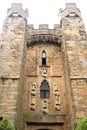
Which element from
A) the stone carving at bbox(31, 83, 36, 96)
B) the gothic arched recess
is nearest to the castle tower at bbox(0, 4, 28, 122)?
the gothic arched recess

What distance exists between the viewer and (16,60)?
45.5 feet

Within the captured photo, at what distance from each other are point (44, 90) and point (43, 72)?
1238mm

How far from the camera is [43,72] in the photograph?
15.0 metres

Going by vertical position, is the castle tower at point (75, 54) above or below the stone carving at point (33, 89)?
above

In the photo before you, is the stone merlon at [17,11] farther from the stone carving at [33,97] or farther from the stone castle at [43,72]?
the stone carving at [33,97]

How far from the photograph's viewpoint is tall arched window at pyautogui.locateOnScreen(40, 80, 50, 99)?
547 inches

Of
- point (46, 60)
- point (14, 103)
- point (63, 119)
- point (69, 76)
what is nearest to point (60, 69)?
point (46, 60)

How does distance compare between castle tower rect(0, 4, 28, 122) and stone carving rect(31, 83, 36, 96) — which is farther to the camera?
stone carving rect(31, 83, 36, 96)

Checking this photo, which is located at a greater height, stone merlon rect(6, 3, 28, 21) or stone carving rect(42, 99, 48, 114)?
stone merlon rect(6, 3, 28, 21)

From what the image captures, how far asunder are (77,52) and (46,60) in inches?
87.2

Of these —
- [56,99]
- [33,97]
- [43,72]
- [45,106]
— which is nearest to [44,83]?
[43,72]

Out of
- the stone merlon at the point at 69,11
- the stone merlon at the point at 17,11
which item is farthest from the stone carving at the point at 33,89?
the stone merlon at the point at 69,11

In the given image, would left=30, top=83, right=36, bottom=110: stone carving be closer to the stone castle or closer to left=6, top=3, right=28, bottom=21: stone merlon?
the stone castle

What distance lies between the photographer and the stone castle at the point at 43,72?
39.5 feet
